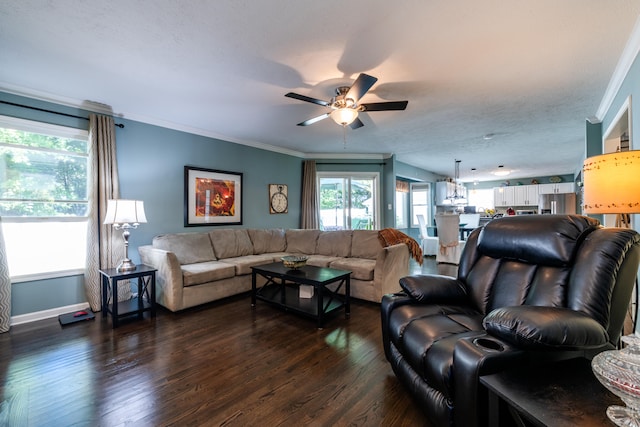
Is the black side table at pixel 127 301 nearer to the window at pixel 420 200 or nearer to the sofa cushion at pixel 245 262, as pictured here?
the sofa cushion at pixel 245 262

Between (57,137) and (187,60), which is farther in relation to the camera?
(57,137)

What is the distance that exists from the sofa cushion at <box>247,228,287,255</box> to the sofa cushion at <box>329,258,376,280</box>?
137 cm

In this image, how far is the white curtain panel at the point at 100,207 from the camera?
10.7ft

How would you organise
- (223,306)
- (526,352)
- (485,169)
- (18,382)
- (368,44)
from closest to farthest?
(526,352) < (18,382) < (368,44) < (223,306) < (485,169)

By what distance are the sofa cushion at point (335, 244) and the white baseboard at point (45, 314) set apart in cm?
315

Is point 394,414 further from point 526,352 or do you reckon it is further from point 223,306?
point 223,306

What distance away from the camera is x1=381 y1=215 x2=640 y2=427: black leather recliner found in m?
1.09

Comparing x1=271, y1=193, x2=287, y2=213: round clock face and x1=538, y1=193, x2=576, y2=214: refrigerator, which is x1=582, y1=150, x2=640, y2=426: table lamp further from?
x1=538, y1=193, x2=576, y2=214: refrigerator

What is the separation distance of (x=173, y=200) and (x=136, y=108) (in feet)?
4.34

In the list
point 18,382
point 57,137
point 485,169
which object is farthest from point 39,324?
point 485,169

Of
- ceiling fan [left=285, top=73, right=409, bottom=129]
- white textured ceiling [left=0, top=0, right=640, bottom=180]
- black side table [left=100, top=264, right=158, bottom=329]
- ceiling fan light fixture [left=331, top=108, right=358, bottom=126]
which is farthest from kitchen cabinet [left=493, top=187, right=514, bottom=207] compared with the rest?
black side table [left=100, top=264, right=158, bottom=329]

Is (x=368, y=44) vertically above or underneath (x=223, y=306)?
above

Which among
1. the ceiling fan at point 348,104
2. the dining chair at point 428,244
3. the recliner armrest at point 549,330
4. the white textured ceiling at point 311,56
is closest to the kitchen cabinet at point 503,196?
the dining chair at point 428,244

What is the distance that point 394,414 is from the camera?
157 centimetres
